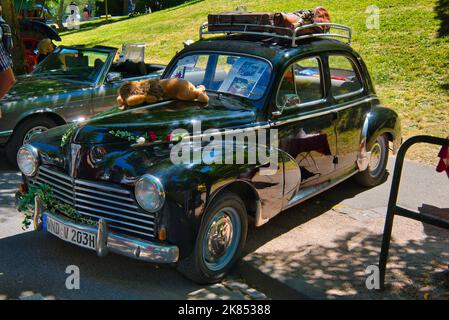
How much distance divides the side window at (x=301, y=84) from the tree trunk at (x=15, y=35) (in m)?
7.56

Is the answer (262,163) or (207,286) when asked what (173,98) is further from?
(207,286)

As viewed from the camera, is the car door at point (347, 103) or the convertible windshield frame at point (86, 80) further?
the convertible windshield frame at point (86, 80)

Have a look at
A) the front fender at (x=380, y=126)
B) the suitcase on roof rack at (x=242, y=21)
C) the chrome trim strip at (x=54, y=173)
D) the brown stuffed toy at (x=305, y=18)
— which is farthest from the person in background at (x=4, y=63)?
the front fender at (x=380, y=126)

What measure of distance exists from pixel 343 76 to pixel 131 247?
11.6ft

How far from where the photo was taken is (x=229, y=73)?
5398 millimetres

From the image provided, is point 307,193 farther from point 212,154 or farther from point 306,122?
point 212,154

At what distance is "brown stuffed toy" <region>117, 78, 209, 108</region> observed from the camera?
16.7 ft

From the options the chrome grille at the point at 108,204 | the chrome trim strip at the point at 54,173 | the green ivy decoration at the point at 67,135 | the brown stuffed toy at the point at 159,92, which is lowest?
the chrome grille at the point at 108,204

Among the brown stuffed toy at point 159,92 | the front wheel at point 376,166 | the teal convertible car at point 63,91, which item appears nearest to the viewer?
the brown stuffed toy at point 159,92

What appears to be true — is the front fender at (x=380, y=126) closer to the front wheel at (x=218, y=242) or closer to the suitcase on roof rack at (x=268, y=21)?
the suitcase on roof rack at (x=268, y=21)

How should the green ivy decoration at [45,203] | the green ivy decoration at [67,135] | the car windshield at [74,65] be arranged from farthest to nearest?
the car windshield at [74,65], the green ivy decoration at [67,135], the green ivy decoration at [45,203]

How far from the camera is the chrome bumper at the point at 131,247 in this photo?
12.7 ft

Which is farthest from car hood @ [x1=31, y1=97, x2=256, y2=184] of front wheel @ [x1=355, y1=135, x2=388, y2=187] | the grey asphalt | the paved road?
front wheel @ [x1=355, y1=135, x2=388, y2=187]
